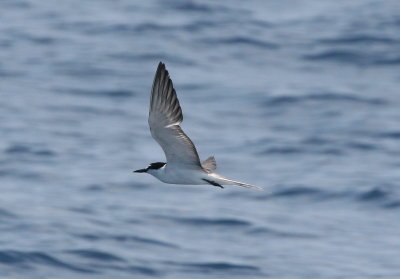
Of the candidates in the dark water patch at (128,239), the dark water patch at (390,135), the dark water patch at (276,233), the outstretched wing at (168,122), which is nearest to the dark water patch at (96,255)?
the dark water patch at (128,239)

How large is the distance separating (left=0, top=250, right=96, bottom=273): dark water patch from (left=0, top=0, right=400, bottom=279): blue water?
2cm

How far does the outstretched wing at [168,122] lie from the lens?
1143 cm

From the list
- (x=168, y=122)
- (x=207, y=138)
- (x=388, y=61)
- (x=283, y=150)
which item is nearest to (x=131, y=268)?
(x=207, y=138)

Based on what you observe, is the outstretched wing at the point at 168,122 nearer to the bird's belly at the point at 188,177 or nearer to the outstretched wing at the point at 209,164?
the bird's belly at the point at 188,177

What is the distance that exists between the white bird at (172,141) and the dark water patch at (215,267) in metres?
7.29

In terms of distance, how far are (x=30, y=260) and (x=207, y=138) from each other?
8.36 meters

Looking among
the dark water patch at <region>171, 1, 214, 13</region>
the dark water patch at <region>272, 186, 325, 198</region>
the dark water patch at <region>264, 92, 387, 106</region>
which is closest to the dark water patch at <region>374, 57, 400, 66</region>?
the dark water patch at <region>264, 92, 387, 106</region>

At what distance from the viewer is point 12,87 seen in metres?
29.0

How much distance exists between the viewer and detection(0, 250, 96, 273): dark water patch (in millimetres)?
18344

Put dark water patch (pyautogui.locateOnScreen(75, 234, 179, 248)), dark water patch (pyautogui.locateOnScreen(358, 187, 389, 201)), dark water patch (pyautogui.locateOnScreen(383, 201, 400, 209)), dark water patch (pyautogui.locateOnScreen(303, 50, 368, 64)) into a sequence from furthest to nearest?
dark water patch (pyautogui.locateOnScreen(303, 50, 368, 64)) → dark water patch (pyautogui.locateOnScreen(358, 187, 389, 201)) → dark water patch (pyautogui.locateOnScreen(383, 201, 400, 209)) → dark water patch (pyautogui.locateOnScreen(75, 234, 179, 248))

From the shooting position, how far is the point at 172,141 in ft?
38.7

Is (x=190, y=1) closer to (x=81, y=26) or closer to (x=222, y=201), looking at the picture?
(x=81, y=26)

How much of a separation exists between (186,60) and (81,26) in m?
4.27

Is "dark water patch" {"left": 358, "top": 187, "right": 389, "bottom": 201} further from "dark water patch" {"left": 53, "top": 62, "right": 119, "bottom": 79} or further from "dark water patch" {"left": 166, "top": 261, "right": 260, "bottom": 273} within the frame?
"dark water patch" {"left": 53, "top": 62, "right": 119, "bottom": 79}
